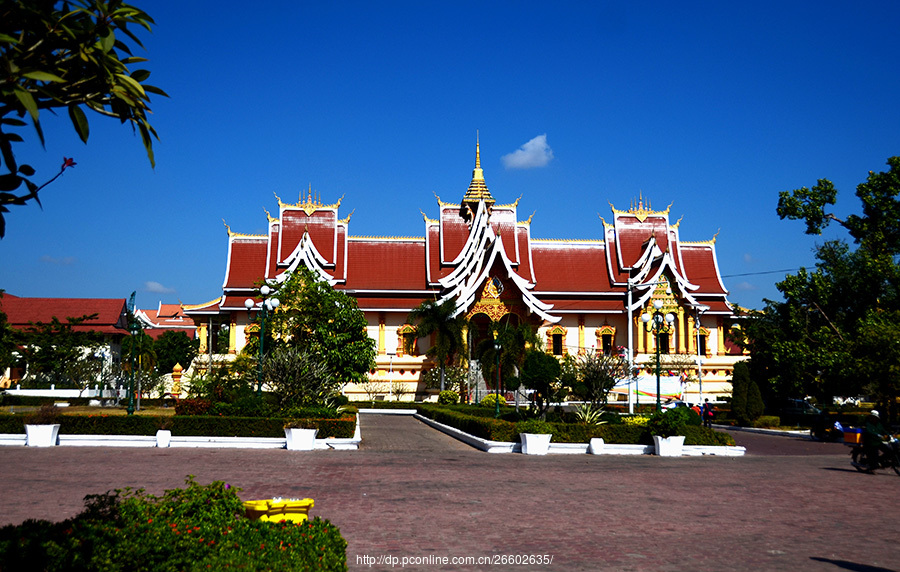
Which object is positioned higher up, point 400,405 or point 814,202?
point 814,202

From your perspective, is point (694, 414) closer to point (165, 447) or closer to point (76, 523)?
point (165, 447)

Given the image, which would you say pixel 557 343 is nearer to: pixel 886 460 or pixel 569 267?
pixel 569 267

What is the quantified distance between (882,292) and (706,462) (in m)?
19.3

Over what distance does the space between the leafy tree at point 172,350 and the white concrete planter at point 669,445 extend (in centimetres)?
4571

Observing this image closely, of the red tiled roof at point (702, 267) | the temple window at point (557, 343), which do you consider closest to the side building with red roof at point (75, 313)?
the temple window at point (557, 343)

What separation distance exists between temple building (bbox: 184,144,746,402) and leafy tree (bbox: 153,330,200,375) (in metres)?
14.1

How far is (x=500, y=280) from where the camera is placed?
43.7 meters

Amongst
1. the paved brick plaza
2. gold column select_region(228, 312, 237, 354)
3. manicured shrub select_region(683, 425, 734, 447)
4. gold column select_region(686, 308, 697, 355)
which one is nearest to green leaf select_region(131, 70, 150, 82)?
the paved brick plaza

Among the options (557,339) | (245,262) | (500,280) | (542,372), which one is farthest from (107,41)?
(245,262)

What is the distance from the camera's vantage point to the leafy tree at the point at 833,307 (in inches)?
1156

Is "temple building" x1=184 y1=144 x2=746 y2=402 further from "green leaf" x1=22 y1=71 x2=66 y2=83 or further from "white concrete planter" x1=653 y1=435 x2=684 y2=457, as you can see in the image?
"green leaf" x1=22 y1=71 x2=66 y2=83

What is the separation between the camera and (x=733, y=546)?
848 centimetres

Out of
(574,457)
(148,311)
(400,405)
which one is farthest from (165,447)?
(148,311)

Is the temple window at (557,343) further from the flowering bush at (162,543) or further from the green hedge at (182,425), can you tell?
the flowering bush at (162,543)
